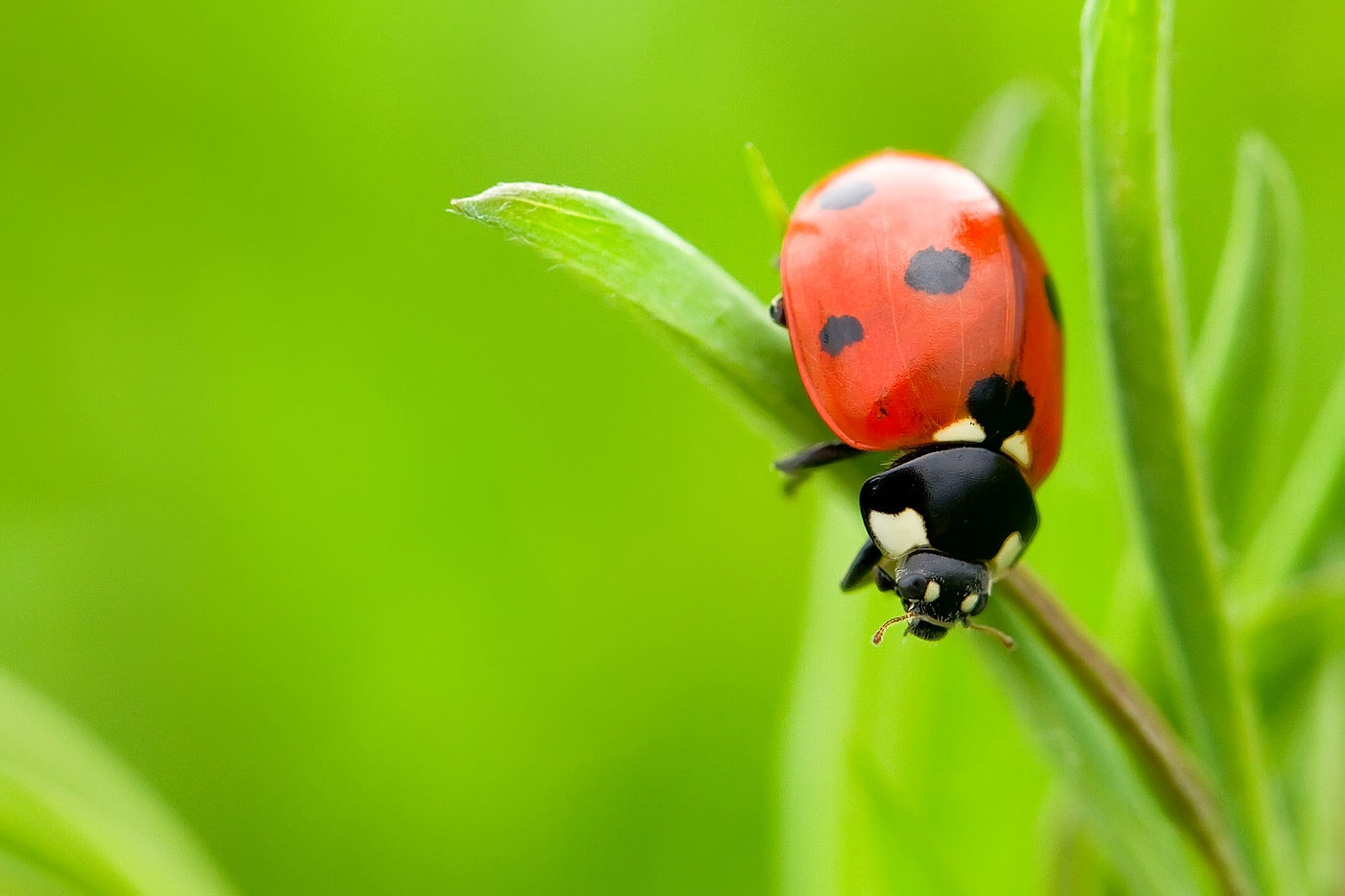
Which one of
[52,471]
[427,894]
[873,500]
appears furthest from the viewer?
[52,471]

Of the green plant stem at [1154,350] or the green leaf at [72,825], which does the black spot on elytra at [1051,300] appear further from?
the green leaf at [72,825]

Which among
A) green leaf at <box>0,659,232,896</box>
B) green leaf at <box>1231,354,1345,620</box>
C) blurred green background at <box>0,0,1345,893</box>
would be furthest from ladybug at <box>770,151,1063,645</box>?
blurred green background at <box>0,0,1345,893</box>

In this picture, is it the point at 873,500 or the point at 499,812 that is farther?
the point at 499,812

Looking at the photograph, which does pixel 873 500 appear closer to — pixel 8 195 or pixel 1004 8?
pixel 1004 8

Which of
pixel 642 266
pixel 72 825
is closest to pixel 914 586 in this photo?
pixel 642 266

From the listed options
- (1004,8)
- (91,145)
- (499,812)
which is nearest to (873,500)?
(499,812)

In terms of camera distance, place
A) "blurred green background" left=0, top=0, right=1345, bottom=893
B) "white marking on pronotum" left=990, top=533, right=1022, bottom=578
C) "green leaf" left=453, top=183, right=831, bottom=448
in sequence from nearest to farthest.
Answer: "green leaf" left=453, top=183, right=831, bottom=448
"white marking on pronotum" left=990, top=533, right=1022, bottom=578
"blurred green background" left=0, top=0, right=1345, bottom=893

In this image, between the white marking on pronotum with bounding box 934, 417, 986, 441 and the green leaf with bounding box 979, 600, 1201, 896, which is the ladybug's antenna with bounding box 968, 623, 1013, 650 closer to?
the green leaf with bounding box 979, 600, 1201, 896
